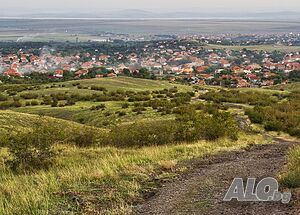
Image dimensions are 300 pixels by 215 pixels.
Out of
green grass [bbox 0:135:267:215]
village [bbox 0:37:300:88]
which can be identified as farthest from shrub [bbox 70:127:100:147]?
village [bbox 0:37:300:88]

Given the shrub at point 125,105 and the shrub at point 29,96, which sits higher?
the shrub at point 125,105

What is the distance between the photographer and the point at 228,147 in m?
12.5

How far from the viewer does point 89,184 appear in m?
7.79

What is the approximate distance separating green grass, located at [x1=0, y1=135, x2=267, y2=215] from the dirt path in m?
0.38

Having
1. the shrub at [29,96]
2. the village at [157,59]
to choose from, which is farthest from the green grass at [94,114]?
the village at [157,59]

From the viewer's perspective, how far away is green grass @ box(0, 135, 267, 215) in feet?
21.4

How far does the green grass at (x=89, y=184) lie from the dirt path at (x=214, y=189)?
0.38m

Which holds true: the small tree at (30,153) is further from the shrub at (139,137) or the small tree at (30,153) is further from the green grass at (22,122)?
the green grass at (22,122)

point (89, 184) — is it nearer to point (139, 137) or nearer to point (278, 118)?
point (139, 137)

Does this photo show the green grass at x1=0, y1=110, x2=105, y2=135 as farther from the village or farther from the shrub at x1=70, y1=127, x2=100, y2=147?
the village

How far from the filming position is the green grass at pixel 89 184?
21.4 ft

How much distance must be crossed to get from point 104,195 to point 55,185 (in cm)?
113

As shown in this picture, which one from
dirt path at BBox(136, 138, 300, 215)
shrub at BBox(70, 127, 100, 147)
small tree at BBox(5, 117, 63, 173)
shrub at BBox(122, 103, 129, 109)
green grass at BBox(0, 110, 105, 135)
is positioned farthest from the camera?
shrub at BBox(122, 103, 129, 109)

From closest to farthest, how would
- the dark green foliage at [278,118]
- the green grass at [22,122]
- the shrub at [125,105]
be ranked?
the green grass at [22,122]
the dark green foliage at [278,118]
the shrub at [125,105]
